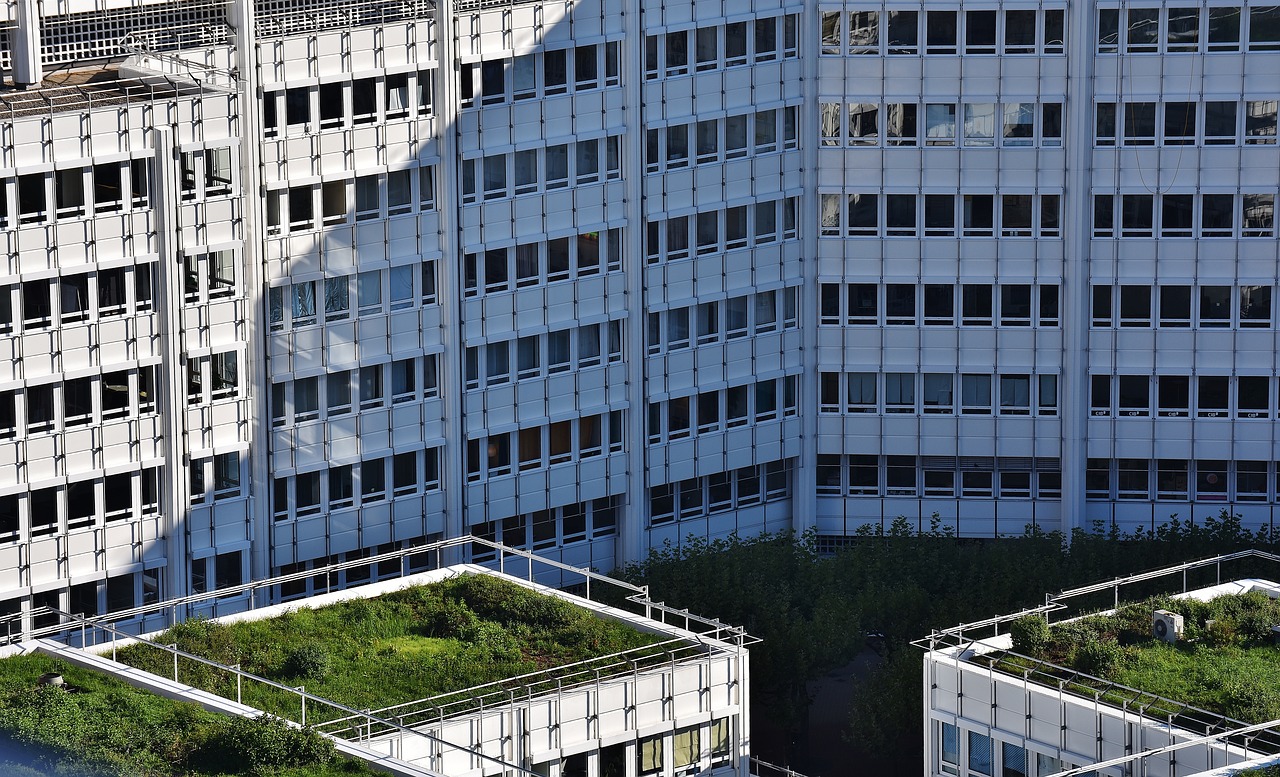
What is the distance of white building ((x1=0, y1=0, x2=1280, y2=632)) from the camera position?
91625 millimetres

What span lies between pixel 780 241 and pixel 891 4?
940 centimetres

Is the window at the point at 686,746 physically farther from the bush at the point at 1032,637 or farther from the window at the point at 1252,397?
the window at the point at 1252,397

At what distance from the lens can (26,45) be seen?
91.0 meters

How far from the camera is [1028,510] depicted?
113 m

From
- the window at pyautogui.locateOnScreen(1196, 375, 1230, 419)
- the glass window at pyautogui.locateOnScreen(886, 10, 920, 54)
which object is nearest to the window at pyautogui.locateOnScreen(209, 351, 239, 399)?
the glass window at pyautogui.locateOnScreen(886, 10, 920, 54)

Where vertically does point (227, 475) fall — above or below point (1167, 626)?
above

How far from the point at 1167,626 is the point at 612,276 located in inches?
1154

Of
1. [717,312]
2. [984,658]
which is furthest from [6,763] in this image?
[717,312]

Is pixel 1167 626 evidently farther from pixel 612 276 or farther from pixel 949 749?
pixel 612 276

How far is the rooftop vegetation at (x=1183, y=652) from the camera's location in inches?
3088

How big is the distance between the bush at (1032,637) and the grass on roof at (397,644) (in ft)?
33.8

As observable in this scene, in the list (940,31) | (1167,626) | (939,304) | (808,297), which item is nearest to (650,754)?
(1167,626)

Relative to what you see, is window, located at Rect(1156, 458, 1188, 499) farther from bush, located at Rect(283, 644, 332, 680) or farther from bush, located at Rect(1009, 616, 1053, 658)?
bush, located at Rect(283, 644, 332, 680)

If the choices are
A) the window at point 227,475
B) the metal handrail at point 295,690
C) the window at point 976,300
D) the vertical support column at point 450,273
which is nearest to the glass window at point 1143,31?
the window at point 976,300
